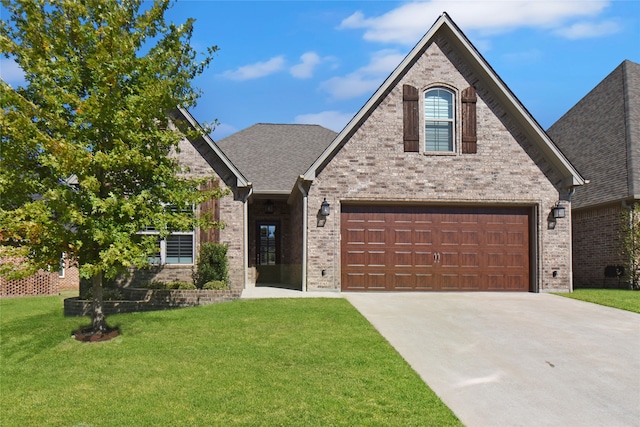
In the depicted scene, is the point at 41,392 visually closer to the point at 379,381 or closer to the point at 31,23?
the point at 379,381

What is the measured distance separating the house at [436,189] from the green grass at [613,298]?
81cm

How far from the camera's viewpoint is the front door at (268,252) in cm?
1805

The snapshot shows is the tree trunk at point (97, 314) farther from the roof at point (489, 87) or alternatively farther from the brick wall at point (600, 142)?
the brick wall at point (600, 142)

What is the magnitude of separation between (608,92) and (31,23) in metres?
20.3

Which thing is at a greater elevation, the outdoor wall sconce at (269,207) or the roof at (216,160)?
the roof at (216,160)

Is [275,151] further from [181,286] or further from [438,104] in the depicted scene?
[181,286]

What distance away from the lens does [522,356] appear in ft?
22.9

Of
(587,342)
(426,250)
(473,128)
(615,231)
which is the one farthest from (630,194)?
(587,342)

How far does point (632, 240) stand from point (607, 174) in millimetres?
2878

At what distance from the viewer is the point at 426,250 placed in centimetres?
1404

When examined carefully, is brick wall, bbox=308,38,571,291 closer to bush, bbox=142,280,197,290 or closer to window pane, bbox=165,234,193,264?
window pane, bbox=165,234,193,264

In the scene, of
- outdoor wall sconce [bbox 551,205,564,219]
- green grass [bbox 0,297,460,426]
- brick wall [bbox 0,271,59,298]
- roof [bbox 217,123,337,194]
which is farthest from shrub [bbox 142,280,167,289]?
outdoor wall sconce [bbox 551,205,564,219]

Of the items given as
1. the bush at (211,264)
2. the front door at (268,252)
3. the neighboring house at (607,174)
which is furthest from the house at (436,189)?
the front door at (268,252)

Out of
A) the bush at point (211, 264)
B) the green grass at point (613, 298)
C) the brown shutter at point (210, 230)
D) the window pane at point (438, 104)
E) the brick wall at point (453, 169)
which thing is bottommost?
the green grass at point (613, 298)
